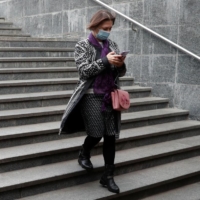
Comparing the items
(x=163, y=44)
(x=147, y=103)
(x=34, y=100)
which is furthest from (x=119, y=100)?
(x=163, y=44)

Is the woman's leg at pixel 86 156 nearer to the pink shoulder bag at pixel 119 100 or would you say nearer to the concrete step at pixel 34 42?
the pink shoulder bag at pixel 119 100

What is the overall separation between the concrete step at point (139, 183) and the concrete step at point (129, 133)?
49 centimetres

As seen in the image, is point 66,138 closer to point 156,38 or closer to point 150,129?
point 150,129

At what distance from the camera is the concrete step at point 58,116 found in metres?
4.97

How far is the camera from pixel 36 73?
640cm

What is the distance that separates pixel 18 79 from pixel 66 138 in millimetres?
1768

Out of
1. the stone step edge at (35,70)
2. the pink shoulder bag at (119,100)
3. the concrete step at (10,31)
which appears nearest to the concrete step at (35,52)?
the stone step edge at (35,70)

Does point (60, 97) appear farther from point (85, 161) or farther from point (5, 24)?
point (5, 24)

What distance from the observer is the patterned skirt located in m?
3.81

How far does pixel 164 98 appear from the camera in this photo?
6.81m

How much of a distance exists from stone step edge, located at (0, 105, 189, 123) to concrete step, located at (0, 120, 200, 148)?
139 mm

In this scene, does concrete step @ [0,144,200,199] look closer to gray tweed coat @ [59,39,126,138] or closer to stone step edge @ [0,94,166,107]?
gray tweed coat @ [59,39,126,138]

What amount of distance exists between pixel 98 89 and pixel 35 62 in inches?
127

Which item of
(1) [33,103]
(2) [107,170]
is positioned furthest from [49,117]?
(2) [107,170]
